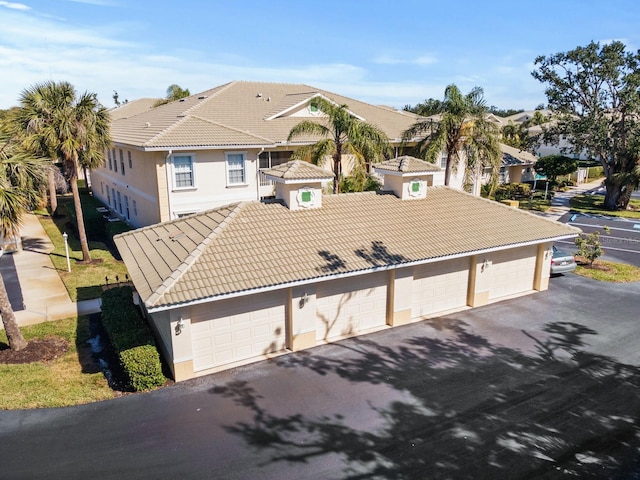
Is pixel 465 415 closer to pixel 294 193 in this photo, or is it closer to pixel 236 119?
pixel 294 193

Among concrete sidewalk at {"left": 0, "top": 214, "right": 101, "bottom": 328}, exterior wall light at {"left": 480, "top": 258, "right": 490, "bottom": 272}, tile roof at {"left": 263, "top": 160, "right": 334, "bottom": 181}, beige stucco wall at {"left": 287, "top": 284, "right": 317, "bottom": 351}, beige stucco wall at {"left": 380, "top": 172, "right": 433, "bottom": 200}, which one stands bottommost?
concrete sidewalk at {"left": 0, "top": 214, "right": 101, "bottom": 328}

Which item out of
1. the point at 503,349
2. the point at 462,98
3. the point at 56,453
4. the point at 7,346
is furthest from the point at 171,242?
the point at 462,98

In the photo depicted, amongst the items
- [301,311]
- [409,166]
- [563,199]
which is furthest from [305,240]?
[563,199]

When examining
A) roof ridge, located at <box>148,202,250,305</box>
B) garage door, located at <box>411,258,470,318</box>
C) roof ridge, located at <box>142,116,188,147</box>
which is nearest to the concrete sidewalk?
roof ridge, located at <box>142,116,188,147</box>

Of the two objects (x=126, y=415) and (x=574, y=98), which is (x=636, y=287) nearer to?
(x=126, y=415)

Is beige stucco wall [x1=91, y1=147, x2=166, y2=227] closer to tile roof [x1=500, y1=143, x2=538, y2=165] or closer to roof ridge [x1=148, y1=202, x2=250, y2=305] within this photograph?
roof ridge [x1=148, y1=202, x2=250, y2=305]

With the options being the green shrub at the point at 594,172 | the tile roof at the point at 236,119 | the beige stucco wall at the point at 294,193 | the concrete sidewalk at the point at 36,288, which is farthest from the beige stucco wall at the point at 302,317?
the green shrub at the point at 594,172

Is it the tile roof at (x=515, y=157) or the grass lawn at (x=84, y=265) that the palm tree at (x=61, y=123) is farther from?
the tile roof at (x=515, y=157)
